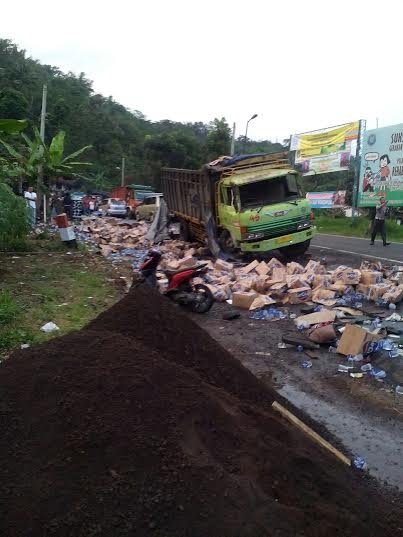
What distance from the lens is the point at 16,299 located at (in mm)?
8016

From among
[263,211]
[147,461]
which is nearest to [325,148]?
[263,211]

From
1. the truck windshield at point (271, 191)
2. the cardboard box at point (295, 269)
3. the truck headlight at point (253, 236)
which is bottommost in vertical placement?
the cardboard box at point (295, 269)

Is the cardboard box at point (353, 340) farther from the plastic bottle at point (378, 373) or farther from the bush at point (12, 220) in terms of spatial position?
the bush at point (12, 220)

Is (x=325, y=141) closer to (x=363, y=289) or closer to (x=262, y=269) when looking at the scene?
(x=262, y=269)

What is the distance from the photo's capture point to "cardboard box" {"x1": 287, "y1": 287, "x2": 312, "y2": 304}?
30.5 ft

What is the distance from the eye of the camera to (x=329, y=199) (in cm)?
3109

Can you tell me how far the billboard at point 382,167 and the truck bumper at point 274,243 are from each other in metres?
9.47

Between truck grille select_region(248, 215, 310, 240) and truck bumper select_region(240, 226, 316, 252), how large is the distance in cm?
10

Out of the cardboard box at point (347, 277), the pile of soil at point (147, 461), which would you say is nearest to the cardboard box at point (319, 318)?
the cardboard box at point (347, 277)

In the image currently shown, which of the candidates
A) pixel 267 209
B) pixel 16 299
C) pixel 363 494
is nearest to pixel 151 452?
pixel 363 494

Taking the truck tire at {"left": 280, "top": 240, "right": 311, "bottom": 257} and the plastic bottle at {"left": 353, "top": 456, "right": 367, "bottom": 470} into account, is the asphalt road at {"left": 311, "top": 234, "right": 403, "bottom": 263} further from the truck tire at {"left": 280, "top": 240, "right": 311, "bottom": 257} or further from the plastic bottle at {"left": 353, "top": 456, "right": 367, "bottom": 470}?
the plastic bottle at {"left": 353, "top": 456, "right": 367, "bottom": 470}

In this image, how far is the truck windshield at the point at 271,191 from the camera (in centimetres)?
1338

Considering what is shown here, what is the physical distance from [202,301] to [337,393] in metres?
3.76

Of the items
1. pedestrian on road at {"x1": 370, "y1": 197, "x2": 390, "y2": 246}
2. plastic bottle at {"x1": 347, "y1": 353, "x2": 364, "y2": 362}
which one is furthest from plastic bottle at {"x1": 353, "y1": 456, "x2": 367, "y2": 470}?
pedestrian on road at {"x1": 370, "y1": 197, "x2": 390, "y2": 246}
